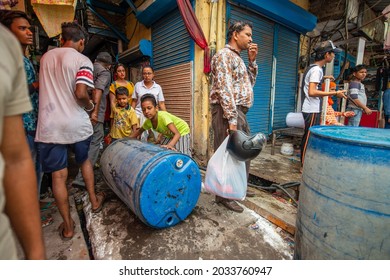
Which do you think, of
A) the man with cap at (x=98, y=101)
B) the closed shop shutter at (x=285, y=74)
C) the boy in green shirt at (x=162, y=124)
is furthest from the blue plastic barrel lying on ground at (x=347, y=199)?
the closed shop shutter at (x=285, y=74)

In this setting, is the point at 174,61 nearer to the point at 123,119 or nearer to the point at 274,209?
the point at 123,119

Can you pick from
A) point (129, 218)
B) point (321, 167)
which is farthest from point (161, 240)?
point (321, 167)

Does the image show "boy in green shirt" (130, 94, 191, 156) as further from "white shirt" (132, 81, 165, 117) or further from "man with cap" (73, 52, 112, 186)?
"white shirt" (132, 81, 165, 117)

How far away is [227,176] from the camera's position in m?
2.21

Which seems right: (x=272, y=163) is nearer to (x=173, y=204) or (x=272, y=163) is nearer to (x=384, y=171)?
(x=173, y=204)

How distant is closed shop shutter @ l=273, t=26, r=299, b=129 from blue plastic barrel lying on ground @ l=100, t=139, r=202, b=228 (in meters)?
4.44

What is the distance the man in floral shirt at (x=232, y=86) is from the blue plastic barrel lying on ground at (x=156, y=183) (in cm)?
71

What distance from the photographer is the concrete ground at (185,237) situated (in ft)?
6.31

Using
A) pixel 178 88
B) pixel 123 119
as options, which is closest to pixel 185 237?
pixel 123 119

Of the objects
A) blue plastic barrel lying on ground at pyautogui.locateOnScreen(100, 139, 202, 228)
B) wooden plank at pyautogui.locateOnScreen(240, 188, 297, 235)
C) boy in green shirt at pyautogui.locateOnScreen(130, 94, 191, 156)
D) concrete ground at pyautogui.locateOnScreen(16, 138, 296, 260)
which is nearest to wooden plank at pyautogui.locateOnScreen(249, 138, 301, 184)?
wooden plank at pyautogui.locateOnScreen(240, 188, 297, 235)

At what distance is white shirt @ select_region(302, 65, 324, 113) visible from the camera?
3213 millimetres

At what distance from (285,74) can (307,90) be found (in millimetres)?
2820

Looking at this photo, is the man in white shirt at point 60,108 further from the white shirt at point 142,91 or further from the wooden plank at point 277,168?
the wooden plank at point 277,168

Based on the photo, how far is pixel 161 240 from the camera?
2.07 metres
